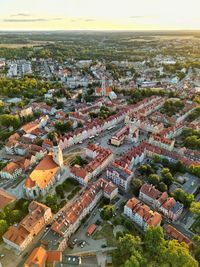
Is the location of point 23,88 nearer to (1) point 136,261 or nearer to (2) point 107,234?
(2) point 107,234

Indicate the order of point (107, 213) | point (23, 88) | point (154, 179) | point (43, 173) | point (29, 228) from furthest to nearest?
point (23, 88) → point (154, 179) → point (43, 173) → point (107, 213) → point (29, 228)

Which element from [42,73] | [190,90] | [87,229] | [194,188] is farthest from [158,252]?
[42,73]

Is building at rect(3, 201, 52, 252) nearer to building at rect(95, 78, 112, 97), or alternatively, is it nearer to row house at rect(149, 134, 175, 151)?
row house at rect(149, 134, 175, 151)

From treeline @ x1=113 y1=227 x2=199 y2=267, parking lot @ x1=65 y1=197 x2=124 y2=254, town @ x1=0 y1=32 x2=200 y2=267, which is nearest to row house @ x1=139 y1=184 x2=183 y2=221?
town @ x1=0 y1=32 x2=200 y2=267

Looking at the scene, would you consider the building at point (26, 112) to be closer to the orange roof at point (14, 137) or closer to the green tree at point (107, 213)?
the orange roof at point (14, 137)

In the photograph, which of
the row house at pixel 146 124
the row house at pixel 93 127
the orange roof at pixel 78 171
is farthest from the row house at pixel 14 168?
the row house at pixel 146 124

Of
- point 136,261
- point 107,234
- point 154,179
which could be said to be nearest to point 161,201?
point 154,179
